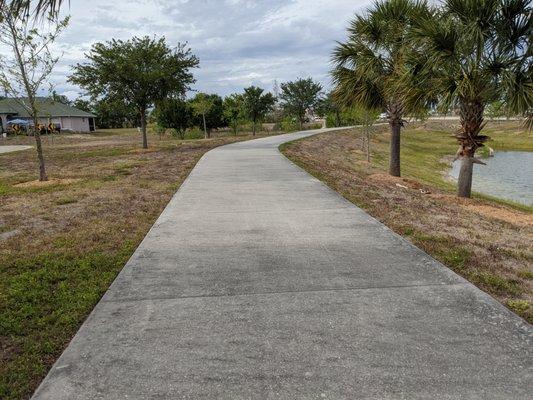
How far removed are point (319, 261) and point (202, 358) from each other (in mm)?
2226

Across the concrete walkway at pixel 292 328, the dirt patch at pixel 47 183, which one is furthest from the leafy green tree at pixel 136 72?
the concrete walkway at pixel 292 328

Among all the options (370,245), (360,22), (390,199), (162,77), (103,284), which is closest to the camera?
(103,284)

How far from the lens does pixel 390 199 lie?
9266 mm

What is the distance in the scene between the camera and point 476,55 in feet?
32.6

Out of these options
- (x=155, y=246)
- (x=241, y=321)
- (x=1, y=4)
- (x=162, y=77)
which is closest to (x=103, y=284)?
(x=155, y=246)

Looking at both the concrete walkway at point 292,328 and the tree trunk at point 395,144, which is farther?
the tree trunk at point 395,144

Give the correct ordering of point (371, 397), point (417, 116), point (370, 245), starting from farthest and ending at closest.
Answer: point (417, 116) → point (370, 245) → point (371, 397)

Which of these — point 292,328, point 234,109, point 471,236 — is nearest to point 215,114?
point 234,109

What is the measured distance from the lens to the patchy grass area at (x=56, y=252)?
328 centimetres

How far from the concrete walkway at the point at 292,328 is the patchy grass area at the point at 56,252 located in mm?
222

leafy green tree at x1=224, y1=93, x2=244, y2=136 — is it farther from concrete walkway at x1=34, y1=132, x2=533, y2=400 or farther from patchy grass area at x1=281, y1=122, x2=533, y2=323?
concrete walkway at x1=34, y1=132, x2=533, y2=400

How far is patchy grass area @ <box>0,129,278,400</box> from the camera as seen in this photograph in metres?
3.28

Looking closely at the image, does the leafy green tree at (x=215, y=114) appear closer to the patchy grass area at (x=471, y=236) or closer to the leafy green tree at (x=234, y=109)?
the leafy green tree at (x=234, y=109)

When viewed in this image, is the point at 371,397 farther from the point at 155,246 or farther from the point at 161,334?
the point at 155,246
